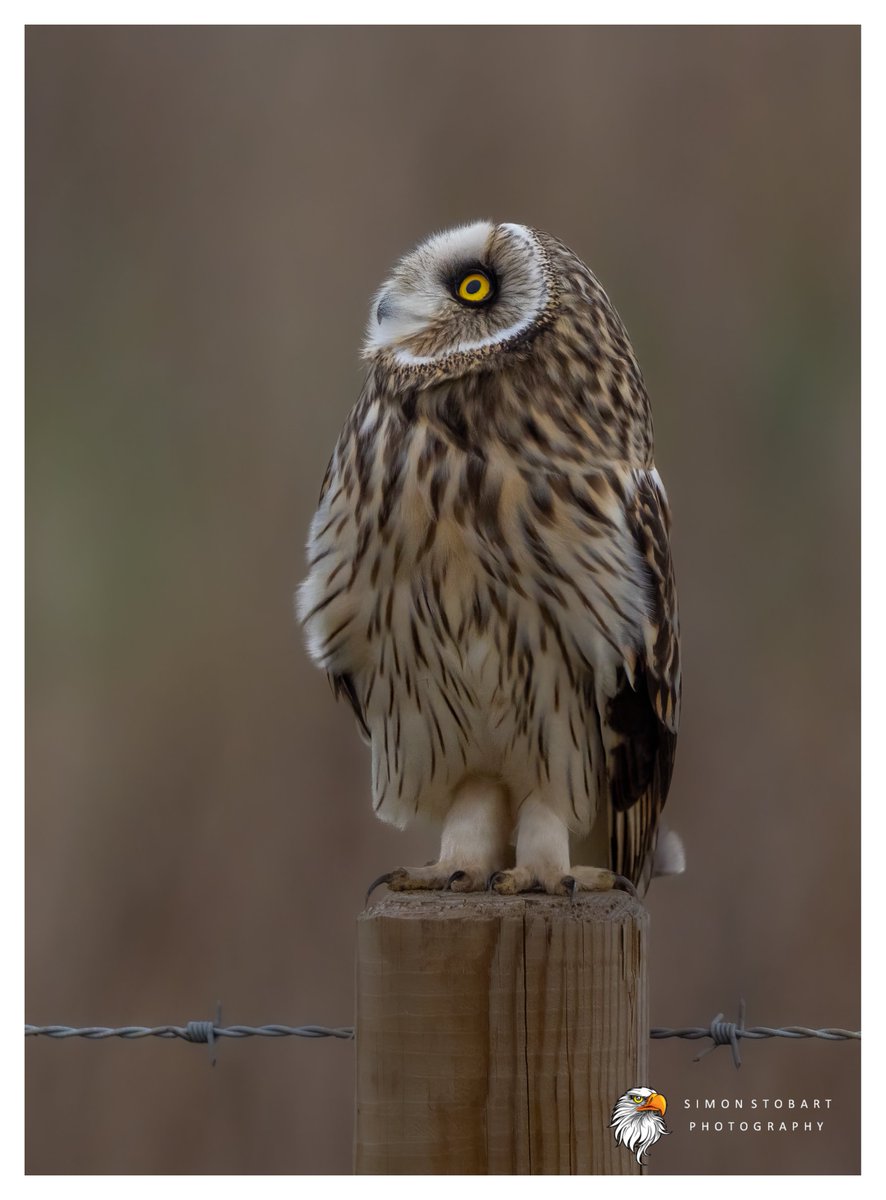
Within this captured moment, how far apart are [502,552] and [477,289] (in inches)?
14.6

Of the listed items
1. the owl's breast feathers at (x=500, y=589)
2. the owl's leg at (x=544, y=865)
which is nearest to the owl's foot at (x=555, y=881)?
the owl's leg at (x=544, y=865)

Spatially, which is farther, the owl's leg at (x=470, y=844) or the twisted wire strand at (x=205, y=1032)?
the owl's leg at (x=470, y=844)

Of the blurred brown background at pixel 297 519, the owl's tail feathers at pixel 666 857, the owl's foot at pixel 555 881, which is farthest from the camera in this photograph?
the blurred brown background at pixel 297 519

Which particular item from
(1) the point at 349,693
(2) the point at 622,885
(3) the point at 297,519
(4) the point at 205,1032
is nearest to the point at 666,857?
(2) the point at 622,885

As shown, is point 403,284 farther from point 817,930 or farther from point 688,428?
point 817,930

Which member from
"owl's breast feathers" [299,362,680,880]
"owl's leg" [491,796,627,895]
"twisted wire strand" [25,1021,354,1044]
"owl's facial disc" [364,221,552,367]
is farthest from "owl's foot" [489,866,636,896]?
"owl's facial disc" [364,221,552,367]

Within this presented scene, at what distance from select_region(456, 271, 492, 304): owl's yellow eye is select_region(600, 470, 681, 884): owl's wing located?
33cm

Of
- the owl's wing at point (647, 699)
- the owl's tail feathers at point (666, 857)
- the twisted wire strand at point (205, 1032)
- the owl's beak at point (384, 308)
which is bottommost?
the twisted wire strand at point (205, 1032)

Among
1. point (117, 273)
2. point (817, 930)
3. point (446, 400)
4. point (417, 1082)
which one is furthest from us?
point (117, 273)

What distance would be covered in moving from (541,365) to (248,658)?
1689 millimetres

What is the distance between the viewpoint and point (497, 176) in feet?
10.6

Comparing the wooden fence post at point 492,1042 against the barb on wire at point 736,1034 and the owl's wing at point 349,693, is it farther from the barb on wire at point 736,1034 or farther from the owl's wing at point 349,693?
the owl's wing at point 349,693

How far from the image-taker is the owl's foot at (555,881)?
196cm

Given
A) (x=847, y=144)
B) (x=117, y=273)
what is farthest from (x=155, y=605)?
(x=847, y=144)
